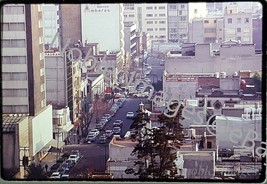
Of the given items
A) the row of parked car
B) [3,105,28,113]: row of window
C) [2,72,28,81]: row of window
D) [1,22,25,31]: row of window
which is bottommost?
the row of parked car

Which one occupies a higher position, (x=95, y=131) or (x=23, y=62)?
(x=23, y=62)

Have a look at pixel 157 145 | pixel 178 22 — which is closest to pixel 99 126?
pixel 157 145

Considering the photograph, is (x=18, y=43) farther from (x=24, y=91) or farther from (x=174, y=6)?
(x=174, y=6)

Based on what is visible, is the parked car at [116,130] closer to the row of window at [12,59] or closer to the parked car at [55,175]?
the parked car at [55,175]

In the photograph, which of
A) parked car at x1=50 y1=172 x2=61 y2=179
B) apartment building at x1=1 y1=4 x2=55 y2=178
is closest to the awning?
apartment building at x1=1 y1=4 x2=55 y2=178

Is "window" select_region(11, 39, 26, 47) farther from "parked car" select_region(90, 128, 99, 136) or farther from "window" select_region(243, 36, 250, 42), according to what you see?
"window" select_region(243, 36, 250, 42)

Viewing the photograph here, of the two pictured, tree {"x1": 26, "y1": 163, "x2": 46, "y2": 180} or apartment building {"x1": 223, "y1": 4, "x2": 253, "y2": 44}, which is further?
tree {"x1": 26, "y1": 163, "x2": 46, "y2": 180}

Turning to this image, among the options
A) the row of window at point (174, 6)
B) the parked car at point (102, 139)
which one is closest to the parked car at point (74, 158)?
the parked car at point (102, 139)
